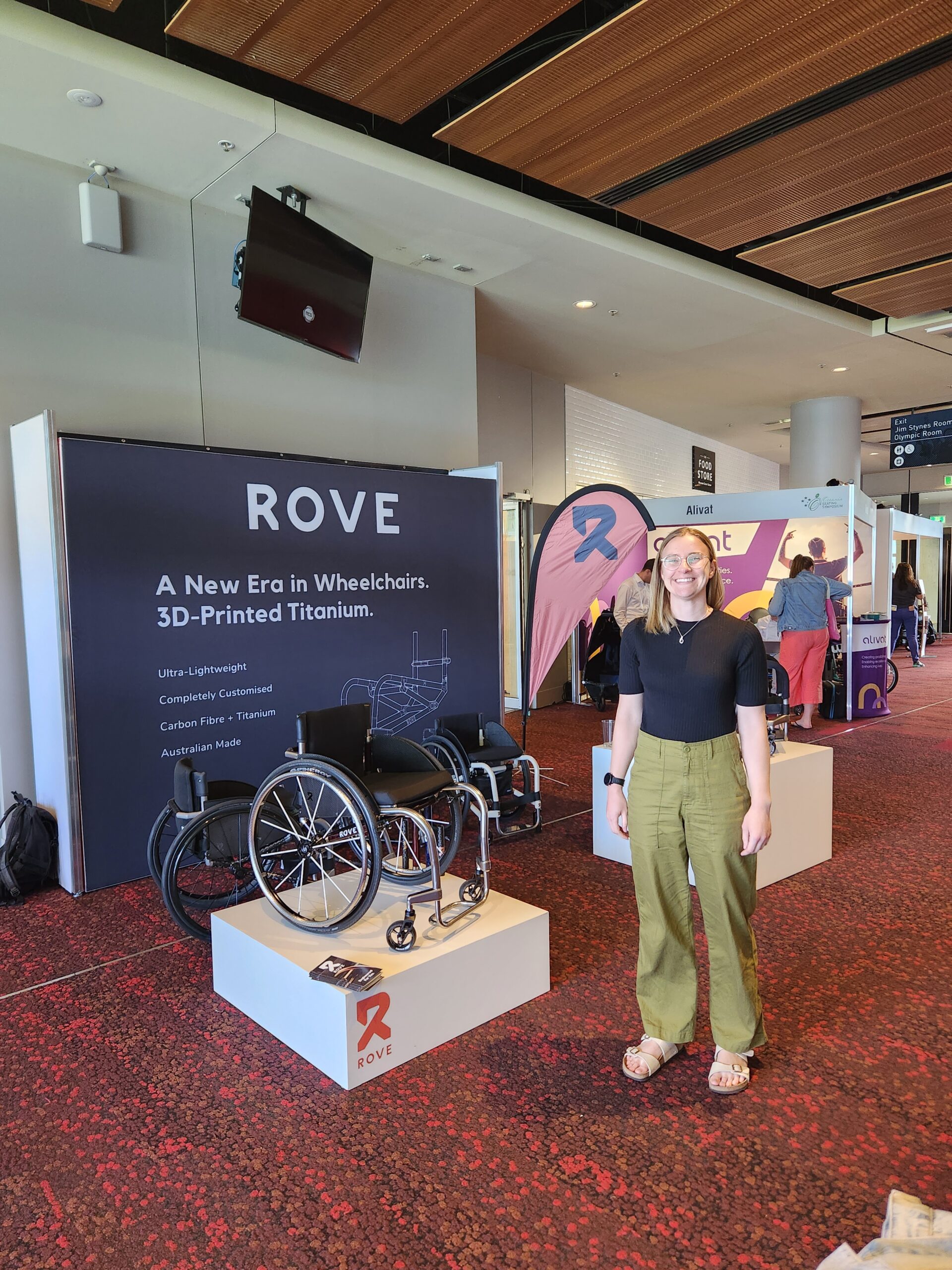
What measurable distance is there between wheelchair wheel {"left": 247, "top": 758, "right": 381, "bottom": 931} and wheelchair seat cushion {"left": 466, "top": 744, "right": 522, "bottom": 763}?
1.09 m

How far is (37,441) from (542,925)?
2919 millimetres

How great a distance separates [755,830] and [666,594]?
648 mm

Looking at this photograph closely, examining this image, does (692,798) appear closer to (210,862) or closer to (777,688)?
(210,862)

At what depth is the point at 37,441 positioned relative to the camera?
3539 millimetres

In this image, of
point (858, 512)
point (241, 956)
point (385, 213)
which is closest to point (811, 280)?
point (858, 512)

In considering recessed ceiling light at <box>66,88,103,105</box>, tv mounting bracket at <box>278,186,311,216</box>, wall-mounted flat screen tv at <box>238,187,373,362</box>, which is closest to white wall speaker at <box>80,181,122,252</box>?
recessed ceiling light at <box>66,88,103,105</box>

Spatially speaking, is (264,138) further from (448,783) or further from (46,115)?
(448,783)

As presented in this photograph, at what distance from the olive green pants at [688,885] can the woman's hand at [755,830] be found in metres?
0.02

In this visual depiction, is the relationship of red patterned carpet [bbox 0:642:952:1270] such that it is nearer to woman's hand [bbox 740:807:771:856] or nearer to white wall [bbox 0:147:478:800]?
woman's hand [bbox 740:807:771:856]

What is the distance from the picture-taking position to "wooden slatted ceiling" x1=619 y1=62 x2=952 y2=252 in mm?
4051

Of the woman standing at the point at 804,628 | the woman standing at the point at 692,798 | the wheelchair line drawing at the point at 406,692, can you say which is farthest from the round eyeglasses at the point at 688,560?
the woman standing at the point at 804,628

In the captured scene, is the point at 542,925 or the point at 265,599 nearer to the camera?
the point at 542,925

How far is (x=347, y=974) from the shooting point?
224 centimetres

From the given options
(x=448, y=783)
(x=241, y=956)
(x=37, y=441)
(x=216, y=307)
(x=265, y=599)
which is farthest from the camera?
(x=216, y=307)
